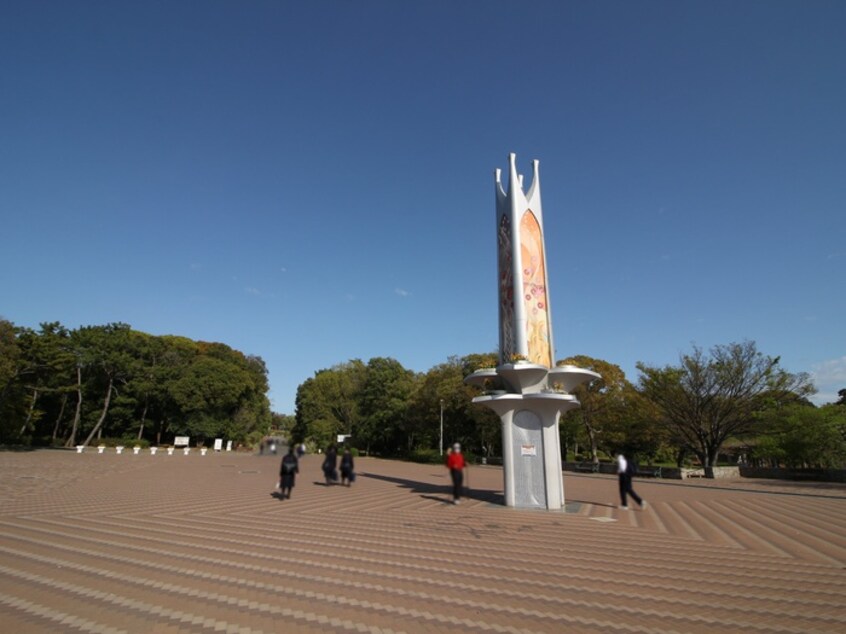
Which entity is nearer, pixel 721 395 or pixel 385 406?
pixel 721 395

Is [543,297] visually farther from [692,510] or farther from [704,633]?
[704,633]

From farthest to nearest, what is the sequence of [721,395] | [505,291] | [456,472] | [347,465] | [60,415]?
[60,415] < [721,395] < [347,465] < [505,291] < [456,472]

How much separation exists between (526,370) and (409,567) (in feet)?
27.2

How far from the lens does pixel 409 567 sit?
24.1 ft

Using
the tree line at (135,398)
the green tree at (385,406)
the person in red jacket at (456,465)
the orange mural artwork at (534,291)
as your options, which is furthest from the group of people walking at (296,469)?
the tree line at (135,398)

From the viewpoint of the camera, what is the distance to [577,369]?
15.2m

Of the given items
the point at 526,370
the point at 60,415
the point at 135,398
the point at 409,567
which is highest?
the point at 135,398

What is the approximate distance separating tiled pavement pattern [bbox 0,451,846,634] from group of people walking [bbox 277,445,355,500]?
67 centimetres

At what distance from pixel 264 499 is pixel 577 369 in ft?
36.0

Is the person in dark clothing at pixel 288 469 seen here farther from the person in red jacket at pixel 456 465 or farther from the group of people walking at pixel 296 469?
the person in red jacket at pixel 456 465

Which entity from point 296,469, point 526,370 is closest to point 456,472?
point 526,370

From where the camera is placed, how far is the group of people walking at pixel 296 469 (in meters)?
13.0

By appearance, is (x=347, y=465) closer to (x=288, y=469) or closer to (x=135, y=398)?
(x=288, y=469)

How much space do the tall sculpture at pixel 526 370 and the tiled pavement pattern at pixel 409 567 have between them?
45.5 inches
